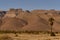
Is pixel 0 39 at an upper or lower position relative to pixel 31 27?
upper

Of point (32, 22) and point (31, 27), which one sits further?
point (32, 22)

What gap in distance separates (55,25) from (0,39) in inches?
5876

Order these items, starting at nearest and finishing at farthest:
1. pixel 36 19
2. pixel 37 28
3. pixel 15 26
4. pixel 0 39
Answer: pixel 0 39 → pixel 37 28 → pixel 15 26 → pixel 36 19

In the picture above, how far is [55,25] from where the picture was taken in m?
181

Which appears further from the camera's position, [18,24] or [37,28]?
[18,24]

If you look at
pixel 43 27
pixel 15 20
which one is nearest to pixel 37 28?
pixel 43 27

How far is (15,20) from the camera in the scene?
7382 inches

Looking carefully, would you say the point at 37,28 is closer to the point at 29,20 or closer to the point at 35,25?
the point at 35,25

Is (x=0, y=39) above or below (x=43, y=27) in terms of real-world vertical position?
above

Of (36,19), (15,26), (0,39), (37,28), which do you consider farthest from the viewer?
(36,19)

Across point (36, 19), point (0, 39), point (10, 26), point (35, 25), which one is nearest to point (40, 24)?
point (35, 25)

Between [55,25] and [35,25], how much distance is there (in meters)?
21.3

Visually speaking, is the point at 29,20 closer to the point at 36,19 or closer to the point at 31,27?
the point at 36,19

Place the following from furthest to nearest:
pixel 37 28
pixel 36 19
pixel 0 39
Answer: pixel 36 19 < pixel 37 28 < pixel 0 39
